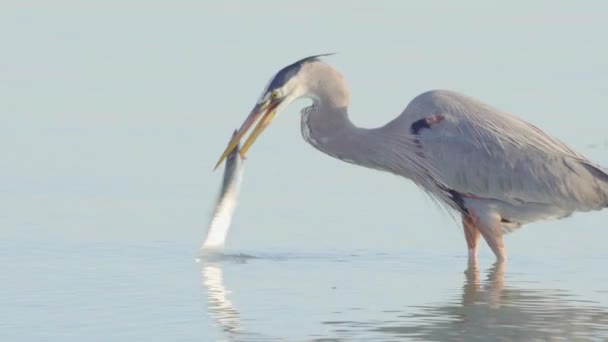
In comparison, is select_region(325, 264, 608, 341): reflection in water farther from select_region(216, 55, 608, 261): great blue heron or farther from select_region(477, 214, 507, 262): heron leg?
select_region(216, 55, 608, 261): great blue heron

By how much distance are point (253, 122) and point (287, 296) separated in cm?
148

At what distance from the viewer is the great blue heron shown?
10086 mm

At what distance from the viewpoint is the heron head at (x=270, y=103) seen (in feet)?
32.8

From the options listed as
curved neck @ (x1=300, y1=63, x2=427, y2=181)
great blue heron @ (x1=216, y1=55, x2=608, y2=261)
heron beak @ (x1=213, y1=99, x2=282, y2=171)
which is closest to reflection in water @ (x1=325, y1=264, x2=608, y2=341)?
great blue heron @ (x1=216, y1=55, x2=608, y2=261)

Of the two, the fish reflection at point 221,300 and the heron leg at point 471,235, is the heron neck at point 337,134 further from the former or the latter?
the fish reflection at point 221,300

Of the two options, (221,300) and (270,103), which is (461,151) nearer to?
(270,103)

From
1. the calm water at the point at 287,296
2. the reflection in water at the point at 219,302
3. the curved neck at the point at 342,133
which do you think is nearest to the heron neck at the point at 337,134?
the curved neck at the point at 342,133

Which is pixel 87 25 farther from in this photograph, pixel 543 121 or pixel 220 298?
pixel 220 298

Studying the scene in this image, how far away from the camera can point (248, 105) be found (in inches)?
563

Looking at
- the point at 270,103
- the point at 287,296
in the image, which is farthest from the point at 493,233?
the point at 287,296

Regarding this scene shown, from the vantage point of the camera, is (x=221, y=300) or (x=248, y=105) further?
(x=248, y=105)

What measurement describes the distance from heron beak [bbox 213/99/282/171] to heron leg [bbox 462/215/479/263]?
1335 millimetres

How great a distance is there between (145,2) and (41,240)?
400 inches

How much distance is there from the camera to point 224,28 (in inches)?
713
